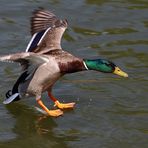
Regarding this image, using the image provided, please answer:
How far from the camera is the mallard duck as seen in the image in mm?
8250

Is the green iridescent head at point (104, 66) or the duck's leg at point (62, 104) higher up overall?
→ the green iridescent head at point (104, 66)

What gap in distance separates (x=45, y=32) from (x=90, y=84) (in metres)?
1.03

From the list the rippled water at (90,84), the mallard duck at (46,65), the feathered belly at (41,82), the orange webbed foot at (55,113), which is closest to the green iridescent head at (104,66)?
the mallard duck at (46,65)

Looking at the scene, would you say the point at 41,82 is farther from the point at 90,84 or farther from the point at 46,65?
the point at 90,84

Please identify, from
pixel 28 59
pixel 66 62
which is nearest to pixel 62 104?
pixel 66 62

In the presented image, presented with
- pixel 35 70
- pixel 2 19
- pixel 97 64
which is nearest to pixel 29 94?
pixel 35 70

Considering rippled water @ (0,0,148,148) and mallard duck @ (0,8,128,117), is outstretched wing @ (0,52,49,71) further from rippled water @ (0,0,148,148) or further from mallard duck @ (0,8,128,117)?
rippled water @ (0,0,148,148)

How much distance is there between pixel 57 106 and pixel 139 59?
1.90 m

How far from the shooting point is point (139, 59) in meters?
10.2

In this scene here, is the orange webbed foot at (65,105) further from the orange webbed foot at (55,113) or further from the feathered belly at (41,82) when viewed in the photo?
the feathered belly at (41,82)

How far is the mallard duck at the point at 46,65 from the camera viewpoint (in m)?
8.25

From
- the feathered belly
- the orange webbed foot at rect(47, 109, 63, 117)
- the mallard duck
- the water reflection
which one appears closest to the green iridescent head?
the mallard duck

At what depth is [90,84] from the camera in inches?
371

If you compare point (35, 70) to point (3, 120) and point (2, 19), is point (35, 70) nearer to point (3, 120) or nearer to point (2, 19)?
point (3, 120)
